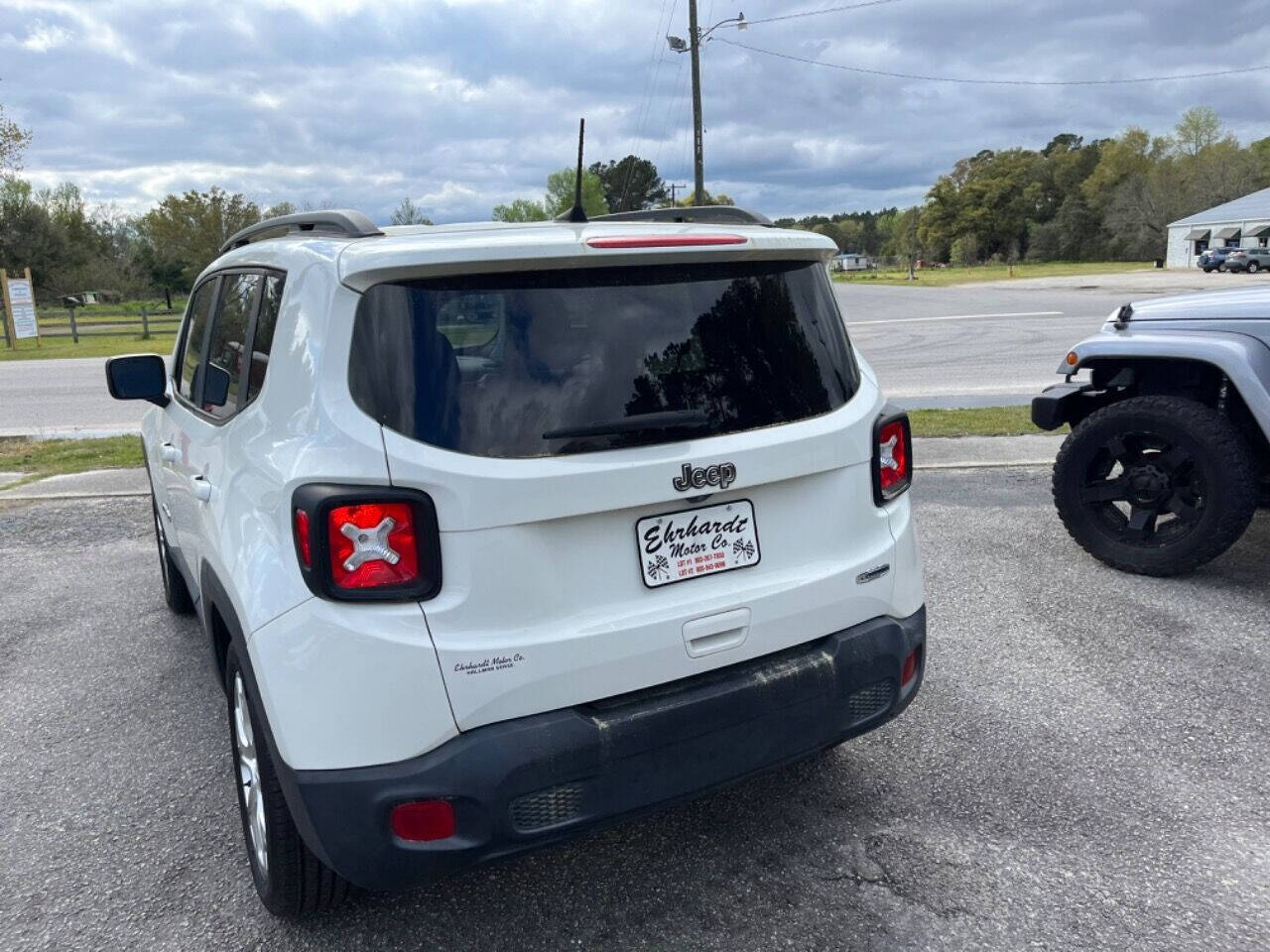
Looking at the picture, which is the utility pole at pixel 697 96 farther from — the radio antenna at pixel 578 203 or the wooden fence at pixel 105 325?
the radio antenna at pixel 578 203

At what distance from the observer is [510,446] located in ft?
7.15

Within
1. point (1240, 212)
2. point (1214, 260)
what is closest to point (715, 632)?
point (1214, 260)

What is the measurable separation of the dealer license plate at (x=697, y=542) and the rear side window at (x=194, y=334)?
2.05 metres

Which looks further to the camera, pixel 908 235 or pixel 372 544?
pixel 908 235

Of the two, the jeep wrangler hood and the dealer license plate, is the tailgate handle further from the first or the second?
the jeep wrangler hood

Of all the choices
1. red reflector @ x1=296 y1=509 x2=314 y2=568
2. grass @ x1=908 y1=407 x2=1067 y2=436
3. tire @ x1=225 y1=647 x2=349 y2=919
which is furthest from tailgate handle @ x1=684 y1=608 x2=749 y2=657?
grass @ x1=908 y1=407 x2=1067 y2=436

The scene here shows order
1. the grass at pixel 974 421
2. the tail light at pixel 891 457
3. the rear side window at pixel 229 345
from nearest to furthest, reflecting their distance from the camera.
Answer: the tail light at pixel 891 457 < the rear side window at pixel 229 345 < the grass at pixel 974 421

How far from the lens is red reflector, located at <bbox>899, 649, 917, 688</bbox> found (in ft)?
9.12

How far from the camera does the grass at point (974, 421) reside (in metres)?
8.77

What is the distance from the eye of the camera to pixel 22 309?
1107 inches

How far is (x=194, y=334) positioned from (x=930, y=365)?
13199 mm

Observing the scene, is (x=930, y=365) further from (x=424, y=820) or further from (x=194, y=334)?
(x=424, y=820)

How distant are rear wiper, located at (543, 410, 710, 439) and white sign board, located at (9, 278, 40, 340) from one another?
30.8m

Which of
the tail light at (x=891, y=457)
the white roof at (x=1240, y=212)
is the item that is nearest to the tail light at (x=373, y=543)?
the tail light at (x=891, y=457)
